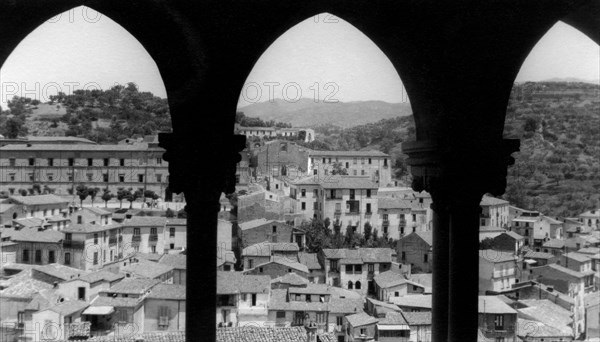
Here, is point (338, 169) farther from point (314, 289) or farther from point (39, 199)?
point (39, 199)

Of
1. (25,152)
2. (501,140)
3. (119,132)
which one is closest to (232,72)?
(501,140)

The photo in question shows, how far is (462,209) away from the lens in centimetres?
404

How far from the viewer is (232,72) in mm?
3717

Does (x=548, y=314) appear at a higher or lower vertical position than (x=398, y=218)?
lower

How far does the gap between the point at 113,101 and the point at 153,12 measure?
14.2 feet

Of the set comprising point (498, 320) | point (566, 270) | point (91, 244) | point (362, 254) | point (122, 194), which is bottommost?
point (498, 320)

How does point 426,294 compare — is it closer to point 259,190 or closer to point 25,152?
point 259,190

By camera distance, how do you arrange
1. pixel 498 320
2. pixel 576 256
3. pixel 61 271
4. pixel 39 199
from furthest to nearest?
pixel 61 271, pixel 576 256, pixel 39 199, pixel 498 320

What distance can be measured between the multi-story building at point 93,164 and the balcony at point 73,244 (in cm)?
625

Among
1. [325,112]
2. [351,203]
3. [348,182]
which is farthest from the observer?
[348,182]

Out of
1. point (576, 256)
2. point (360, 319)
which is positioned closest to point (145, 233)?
point (360, 319)

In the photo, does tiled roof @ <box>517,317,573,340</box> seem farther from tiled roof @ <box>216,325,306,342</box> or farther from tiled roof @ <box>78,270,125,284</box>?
tiled roof @ <box>78,270,125,284</box>

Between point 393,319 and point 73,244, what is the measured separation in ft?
37.1

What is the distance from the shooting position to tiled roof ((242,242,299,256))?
43.1ft
